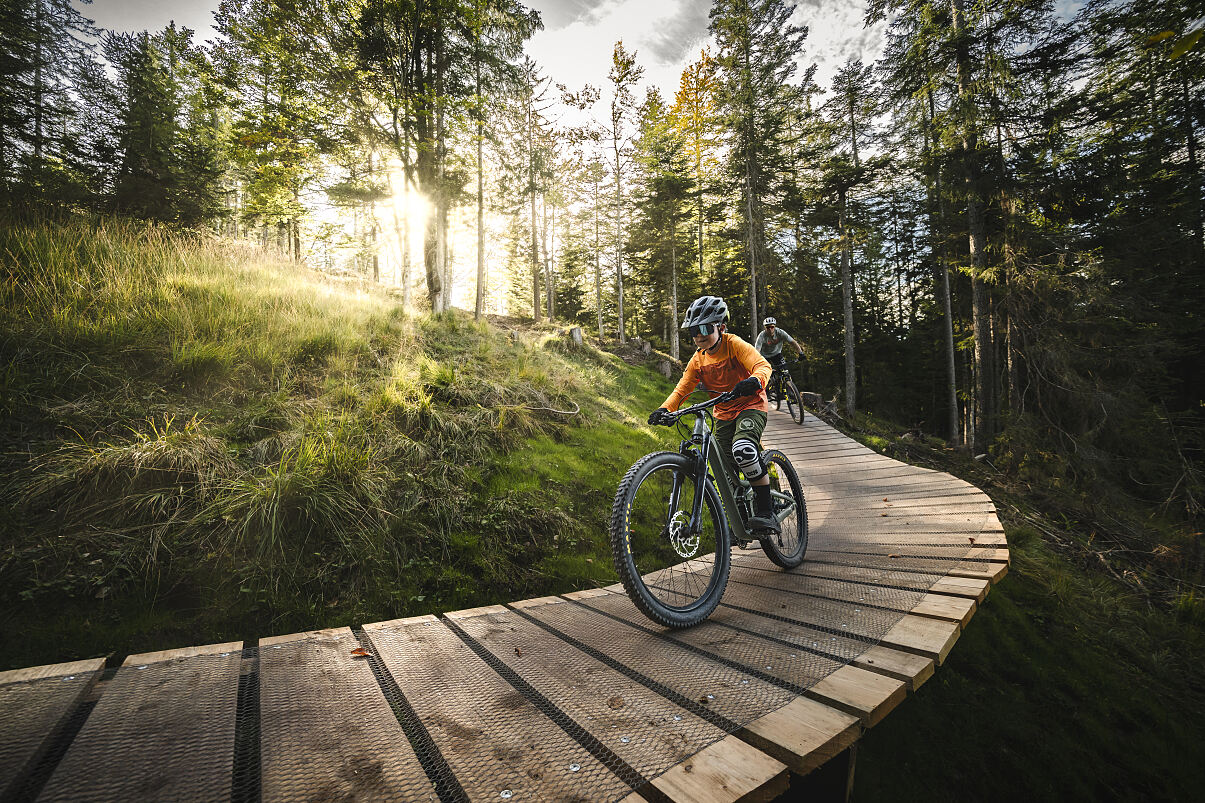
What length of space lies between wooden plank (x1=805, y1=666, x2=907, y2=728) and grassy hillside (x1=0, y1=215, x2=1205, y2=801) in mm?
1392

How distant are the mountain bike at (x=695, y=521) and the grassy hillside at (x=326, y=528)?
93 centimetres

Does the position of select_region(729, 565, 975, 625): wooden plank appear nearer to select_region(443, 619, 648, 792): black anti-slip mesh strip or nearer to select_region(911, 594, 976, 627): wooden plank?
select_region(911, 594, 976, 627): wooden plank

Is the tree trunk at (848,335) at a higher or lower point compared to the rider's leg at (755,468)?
higher

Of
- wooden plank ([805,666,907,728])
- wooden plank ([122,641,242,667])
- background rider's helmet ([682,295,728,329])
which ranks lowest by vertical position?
wooden plank ([805,666,907,728])

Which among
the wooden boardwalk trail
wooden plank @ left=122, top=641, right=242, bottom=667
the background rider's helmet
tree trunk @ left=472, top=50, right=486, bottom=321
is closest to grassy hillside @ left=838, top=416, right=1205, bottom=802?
the wooden boardwalk trail

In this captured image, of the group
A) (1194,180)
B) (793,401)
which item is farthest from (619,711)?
(1194,180)

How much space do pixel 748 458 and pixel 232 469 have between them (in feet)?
13.7

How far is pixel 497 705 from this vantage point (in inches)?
70.2

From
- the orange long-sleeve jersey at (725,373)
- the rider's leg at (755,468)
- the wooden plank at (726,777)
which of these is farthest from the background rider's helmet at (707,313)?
the wooden plank at (726,777)

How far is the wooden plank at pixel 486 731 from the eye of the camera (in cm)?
135

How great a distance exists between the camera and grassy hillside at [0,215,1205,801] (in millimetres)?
2609

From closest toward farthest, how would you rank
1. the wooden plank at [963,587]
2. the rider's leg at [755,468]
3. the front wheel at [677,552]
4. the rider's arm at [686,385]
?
the front wheel at [677,552]
the wooden plank at [963,587]
the rider's leg at [755,468]
the rider's arm at [686,385]

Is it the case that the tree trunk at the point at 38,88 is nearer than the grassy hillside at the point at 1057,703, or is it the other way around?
the grassy hillside at the point at 1057,703

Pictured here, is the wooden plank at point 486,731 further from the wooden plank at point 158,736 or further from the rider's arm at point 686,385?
the rider's arm at point 686,385
